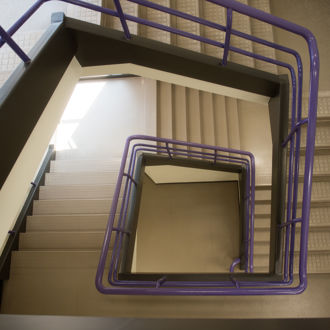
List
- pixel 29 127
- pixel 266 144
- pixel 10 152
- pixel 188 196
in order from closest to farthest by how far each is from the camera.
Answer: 1. pixel 10 152
2. pixel 29 127
3. pixel 266 144
4. pixel 188 196

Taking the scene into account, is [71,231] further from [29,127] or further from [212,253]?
[212,253]

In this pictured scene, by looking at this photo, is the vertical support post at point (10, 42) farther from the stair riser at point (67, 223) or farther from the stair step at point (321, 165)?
the stair step at point (321, 165)

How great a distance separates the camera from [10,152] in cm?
129

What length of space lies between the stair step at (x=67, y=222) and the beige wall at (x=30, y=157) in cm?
130

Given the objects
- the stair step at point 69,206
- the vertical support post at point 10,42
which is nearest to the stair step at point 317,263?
the stair step at point 69,206

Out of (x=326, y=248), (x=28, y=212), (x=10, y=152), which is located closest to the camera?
(x=10, y=152)

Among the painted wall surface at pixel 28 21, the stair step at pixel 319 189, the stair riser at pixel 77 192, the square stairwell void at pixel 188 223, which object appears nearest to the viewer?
the painted wall surface at pixel 28 21

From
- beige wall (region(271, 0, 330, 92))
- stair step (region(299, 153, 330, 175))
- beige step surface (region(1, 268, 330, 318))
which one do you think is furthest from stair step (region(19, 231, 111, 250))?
beige wall (region(271, 0, 330, 92))

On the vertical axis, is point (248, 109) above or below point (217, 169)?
above

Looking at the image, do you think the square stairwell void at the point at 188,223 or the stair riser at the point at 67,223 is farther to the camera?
the square stairwell void at the point at 188,223

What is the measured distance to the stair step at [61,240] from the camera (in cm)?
262

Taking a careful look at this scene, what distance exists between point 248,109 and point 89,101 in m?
2.62

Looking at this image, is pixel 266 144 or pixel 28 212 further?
pixel 266 144

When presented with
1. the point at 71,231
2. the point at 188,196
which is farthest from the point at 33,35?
the point at 188,196
